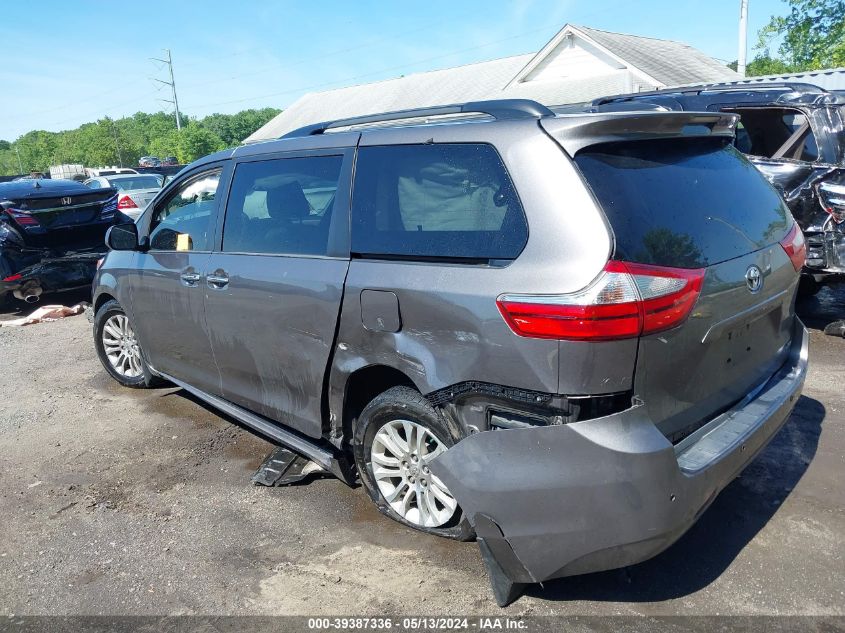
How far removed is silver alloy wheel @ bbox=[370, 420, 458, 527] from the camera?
3062mm

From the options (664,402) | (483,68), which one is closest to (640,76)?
(483,68)

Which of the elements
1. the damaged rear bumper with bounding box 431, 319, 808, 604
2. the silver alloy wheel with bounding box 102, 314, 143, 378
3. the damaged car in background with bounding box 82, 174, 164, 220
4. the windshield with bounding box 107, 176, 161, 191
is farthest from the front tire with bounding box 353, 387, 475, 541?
the windshield with bounding box 107, 176, 161, 191

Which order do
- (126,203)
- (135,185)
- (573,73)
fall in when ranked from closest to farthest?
(126,203)
(135,185)
(573,73)

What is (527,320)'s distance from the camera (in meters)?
2.46

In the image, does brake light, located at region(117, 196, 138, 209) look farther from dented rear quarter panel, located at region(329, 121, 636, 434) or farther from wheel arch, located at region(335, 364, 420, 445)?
dented rear quarter panel, located at region(329, 121, 636, 434)

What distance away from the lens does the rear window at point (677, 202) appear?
248cm

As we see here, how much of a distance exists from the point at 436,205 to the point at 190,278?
201 centimetres

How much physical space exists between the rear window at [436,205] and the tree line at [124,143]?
60.0 metres

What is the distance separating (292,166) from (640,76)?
2167 cm

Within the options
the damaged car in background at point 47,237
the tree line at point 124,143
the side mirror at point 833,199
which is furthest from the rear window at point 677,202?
the tree line at point 124,143

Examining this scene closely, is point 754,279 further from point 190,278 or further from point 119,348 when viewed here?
point 119,348

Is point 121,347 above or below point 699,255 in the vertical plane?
below

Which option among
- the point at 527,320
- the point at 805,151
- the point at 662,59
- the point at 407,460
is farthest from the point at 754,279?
the point at 662,59

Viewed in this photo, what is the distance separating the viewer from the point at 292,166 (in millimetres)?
3773
